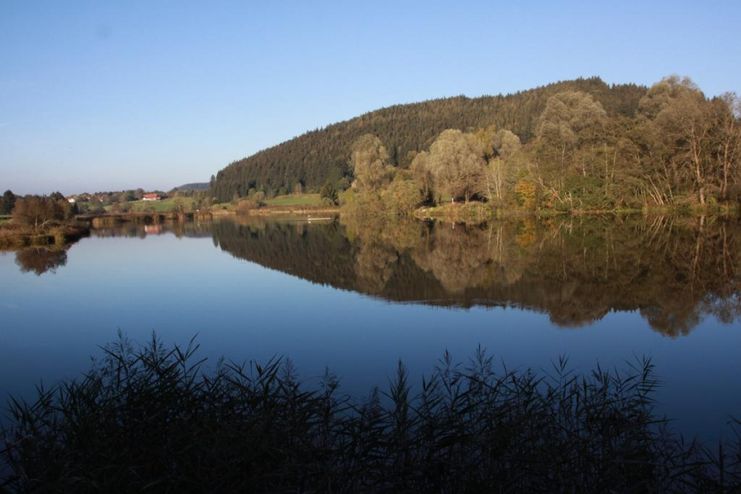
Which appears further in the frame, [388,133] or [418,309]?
[388,133]

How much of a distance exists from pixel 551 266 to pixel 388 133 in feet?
372

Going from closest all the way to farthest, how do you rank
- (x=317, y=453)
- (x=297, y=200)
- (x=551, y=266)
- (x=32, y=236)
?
(x=317, y=453) < (x=551, y=266) < (x=32, y=236) < (x=297, y=200)

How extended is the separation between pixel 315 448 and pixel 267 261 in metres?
24.1

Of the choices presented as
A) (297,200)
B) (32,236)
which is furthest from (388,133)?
(32,236)

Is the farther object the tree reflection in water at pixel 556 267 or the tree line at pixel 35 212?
the tree line at pixel 35 212

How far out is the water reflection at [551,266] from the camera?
48.4 feet

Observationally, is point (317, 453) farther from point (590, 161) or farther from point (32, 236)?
point (590, 161)

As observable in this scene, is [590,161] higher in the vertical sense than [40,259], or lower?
higher

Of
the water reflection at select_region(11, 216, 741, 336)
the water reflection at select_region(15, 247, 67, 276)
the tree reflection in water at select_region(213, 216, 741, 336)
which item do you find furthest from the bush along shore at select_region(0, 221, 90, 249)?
the tree reflection in water at select_region(213, 216, 741, 336)

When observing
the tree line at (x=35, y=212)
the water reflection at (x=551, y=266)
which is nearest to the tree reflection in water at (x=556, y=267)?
the water reflection at (x=551, y=266)

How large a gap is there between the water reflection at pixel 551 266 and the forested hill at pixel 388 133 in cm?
6565

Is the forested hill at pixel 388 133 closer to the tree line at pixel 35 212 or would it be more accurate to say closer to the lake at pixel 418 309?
the tree line at pixel 35 212

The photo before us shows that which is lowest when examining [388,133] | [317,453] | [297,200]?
[317,453]

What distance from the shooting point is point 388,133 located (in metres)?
131
